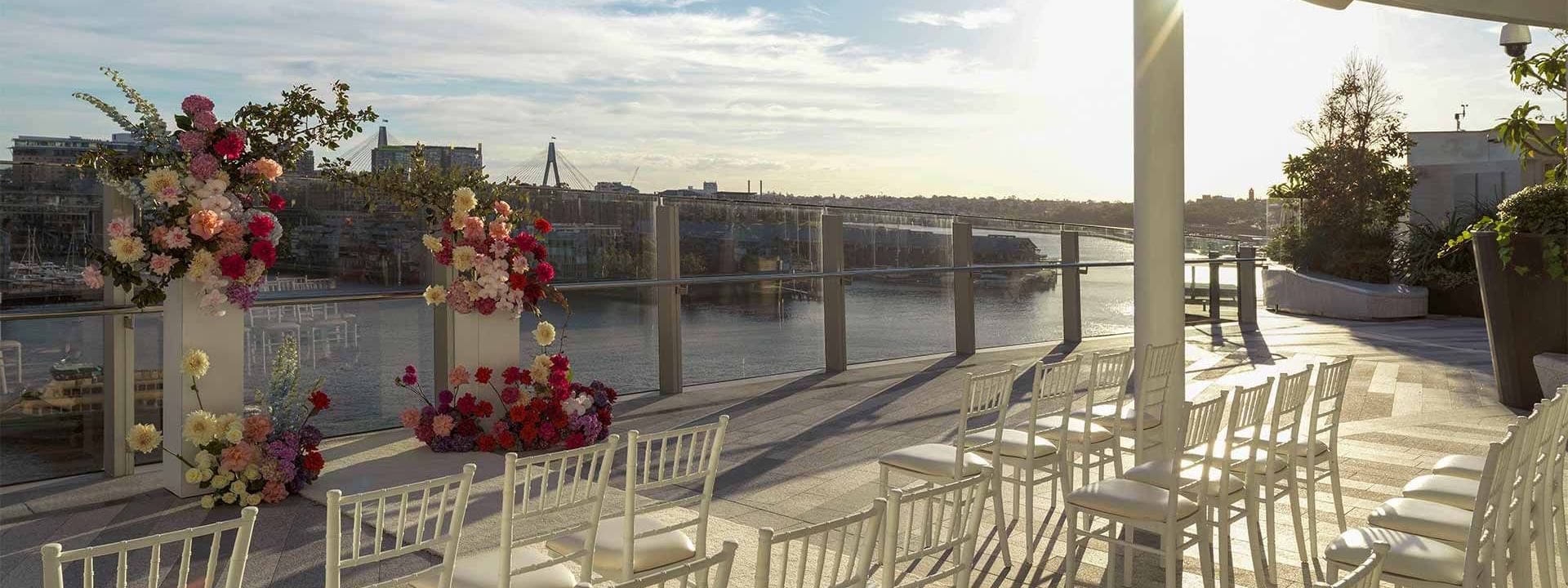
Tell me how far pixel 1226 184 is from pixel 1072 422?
1356 centimetres

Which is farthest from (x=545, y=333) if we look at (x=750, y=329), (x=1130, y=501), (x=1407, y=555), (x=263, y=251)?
(x=1407, y=555)

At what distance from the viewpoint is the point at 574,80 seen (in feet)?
37.3

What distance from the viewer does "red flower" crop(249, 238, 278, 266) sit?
4488mm

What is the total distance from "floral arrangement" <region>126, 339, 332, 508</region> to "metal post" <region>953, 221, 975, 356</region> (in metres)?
5.81

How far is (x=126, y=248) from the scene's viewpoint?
4.21 metres

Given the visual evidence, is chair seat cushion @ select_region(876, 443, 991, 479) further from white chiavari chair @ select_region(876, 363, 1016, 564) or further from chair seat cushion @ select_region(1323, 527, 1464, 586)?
chair seat cushion @ select_region(1323, 527, 1464, 586)

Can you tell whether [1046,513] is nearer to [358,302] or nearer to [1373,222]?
[358,302]

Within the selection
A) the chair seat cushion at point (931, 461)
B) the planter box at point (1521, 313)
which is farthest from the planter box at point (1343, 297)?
the chair seat cushion at point (931, 461)

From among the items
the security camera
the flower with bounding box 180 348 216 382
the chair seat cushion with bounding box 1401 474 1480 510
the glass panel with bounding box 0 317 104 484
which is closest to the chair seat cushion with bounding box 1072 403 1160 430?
the chair seat cushion with bounding box 1401 474 1480 510

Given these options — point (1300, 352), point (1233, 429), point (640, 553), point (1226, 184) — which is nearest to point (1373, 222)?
point (1226, 184)

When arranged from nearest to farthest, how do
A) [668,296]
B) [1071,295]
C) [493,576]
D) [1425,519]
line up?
[493,576] → [1425,519] → [668,296] → [1071,295]

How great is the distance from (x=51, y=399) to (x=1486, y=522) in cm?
540

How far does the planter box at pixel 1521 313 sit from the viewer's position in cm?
645

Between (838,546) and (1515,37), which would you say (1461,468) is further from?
(1515,37)
